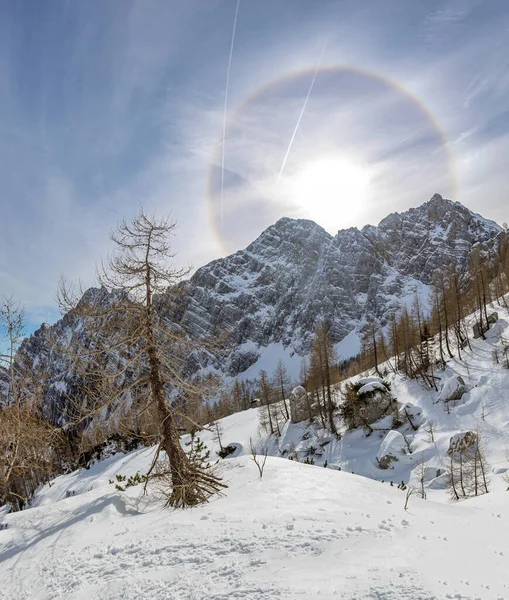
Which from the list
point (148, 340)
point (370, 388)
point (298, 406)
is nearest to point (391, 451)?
point (370, 388)

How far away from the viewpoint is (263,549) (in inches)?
202

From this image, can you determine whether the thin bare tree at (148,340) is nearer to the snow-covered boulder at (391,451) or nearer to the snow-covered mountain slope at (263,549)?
the snow-covered mountain slope at (263,549)

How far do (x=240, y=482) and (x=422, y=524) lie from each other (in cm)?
476

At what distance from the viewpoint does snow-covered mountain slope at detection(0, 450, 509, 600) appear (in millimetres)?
4234

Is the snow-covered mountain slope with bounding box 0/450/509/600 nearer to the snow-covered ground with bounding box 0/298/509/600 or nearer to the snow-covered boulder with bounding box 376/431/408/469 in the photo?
the snow-covered ground with bounding box 0/298/509/600

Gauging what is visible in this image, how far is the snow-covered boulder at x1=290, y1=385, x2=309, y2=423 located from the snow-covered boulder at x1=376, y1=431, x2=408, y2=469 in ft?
59.4

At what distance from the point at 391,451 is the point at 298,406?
2011 centimetres

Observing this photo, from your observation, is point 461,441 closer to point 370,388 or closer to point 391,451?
point 391,451

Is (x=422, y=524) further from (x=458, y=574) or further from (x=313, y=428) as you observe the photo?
(x=313, y=428)

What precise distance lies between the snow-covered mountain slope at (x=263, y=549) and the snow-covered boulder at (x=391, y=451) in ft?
94.2

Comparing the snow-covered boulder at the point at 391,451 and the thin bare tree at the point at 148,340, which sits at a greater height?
the thin bare tree at the point at 148,340

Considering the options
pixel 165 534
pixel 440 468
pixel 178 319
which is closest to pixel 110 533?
pixel 165 534

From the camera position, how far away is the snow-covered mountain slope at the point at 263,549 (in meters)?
4.23

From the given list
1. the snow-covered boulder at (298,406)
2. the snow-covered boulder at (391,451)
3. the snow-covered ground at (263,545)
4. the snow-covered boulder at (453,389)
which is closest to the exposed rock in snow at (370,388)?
the snow-covered boulder at (453,389)
